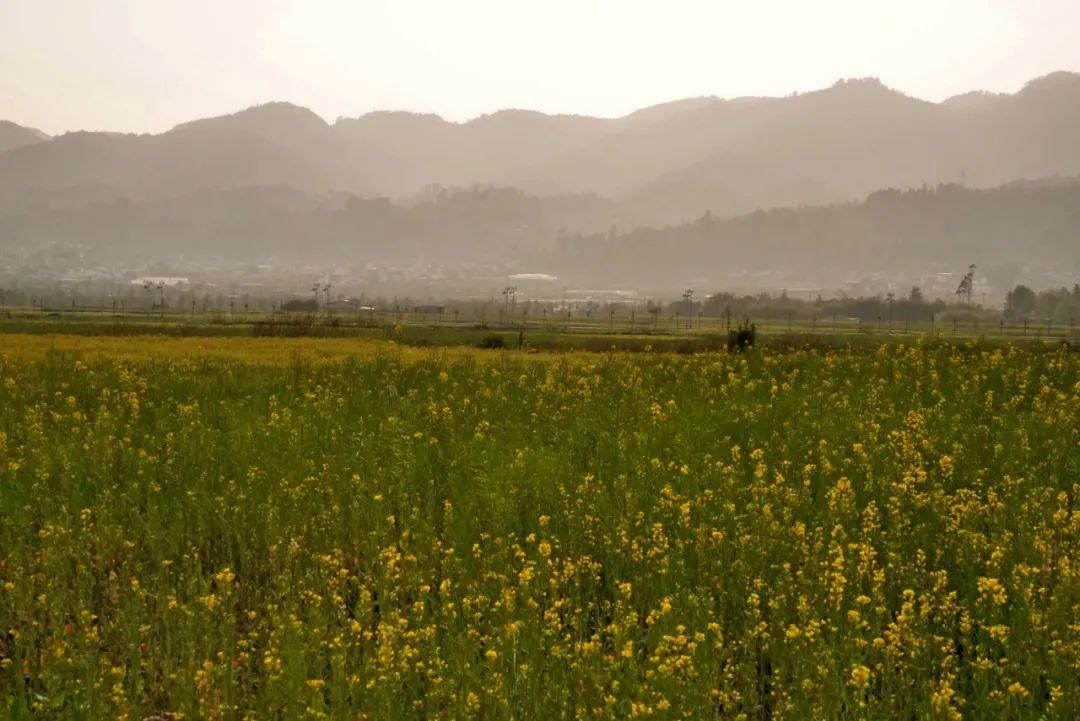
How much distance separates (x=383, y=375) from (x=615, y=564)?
16902mm

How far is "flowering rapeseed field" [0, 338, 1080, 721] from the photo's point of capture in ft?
21.0

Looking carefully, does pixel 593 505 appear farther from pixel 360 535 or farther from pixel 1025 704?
pixel 1025 704

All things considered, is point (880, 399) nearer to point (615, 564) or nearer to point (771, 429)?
point (771, 429)

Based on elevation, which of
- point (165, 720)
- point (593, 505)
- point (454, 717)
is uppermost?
point (593, 505)

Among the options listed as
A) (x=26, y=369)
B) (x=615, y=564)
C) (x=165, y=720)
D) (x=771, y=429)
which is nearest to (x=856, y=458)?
(x=771, y=429)

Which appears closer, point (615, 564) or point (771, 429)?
point (615, 564)

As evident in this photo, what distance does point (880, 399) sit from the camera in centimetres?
1855

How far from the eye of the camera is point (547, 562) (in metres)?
8.17

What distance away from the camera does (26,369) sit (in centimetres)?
2642

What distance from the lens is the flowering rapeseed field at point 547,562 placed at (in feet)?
21.0

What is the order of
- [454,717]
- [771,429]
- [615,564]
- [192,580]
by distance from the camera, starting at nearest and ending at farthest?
[454,717] → [192,580] → [615,564] → [771,429]

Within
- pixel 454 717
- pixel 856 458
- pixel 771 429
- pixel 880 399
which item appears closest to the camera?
pixel 454 717

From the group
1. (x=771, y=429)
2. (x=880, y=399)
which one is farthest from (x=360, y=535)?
(x=880, y=399)

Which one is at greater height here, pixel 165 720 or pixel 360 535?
pixel 360 535
